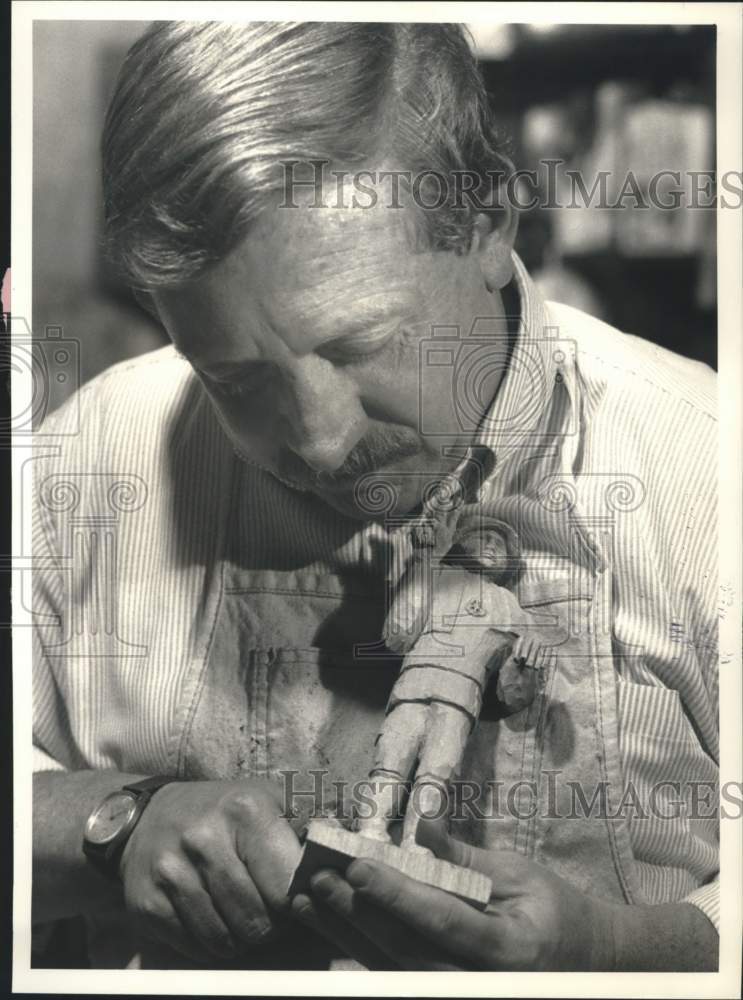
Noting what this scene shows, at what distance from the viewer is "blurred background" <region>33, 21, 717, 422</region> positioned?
7.86 ft

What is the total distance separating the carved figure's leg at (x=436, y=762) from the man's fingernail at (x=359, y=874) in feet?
0.28

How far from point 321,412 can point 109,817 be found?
878mm

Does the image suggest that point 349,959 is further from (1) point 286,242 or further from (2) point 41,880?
(1) point 286,242

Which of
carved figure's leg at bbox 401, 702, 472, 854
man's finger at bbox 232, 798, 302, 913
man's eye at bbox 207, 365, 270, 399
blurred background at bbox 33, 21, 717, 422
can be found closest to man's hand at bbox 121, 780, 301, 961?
man's finger at bbox 232, 798, 302, 913

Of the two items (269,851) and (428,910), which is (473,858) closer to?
(428,910)

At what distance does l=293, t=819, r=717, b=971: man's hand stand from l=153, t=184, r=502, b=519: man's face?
681 mm

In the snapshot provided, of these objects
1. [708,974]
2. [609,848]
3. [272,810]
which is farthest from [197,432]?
[708,974]

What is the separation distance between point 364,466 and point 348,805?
643 millimetres

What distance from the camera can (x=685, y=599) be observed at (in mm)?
2410

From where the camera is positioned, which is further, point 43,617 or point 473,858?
point 43,617

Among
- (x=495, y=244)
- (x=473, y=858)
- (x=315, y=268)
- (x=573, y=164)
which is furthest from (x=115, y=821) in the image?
(x=573, y=164)

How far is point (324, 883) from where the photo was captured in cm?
231

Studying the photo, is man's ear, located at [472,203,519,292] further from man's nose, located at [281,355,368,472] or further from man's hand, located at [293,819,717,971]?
man's hand, located at [293,819,717,971]

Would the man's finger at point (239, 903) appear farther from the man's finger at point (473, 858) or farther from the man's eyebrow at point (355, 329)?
the man's eyebrow at point (355, 329)
